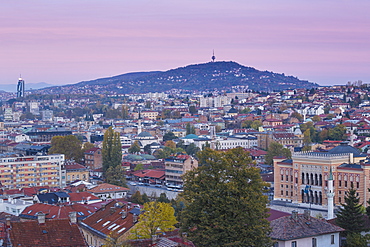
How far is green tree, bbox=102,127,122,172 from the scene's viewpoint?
195 ft

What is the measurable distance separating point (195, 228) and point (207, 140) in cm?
6106

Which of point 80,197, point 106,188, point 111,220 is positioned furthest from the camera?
point 106,188

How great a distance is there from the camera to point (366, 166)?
42.1 metres

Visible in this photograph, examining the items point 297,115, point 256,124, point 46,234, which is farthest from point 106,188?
point 297,115

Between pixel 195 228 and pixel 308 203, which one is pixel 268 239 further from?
pixel 308 203

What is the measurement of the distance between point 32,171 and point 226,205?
1425 inches

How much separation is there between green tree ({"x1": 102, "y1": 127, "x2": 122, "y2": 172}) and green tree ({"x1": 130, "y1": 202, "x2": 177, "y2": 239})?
34150mm

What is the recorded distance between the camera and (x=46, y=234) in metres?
22.0

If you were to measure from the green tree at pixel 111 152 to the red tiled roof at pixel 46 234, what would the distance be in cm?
3629

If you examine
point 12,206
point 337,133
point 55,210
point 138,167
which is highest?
point 55,210

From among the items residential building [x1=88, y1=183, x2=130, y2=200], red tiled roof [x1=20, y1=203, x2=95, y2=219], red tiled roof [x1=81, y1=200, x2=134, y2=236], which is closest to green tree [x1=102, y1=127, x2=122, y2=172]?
residential building [x1=88, y1=183, x2=130, y2=200]

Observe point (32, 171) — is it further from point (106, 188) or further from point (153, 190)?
point (106, 188)

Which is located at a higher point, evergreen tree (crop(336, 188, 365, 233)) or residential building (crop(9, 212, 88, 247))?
residential building (crop(9, 212, 88, 247))

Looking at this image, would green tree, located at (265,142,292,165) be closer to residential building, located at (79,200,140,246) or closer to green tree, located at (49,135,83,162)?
green tree, located at (49,135,83,162)
